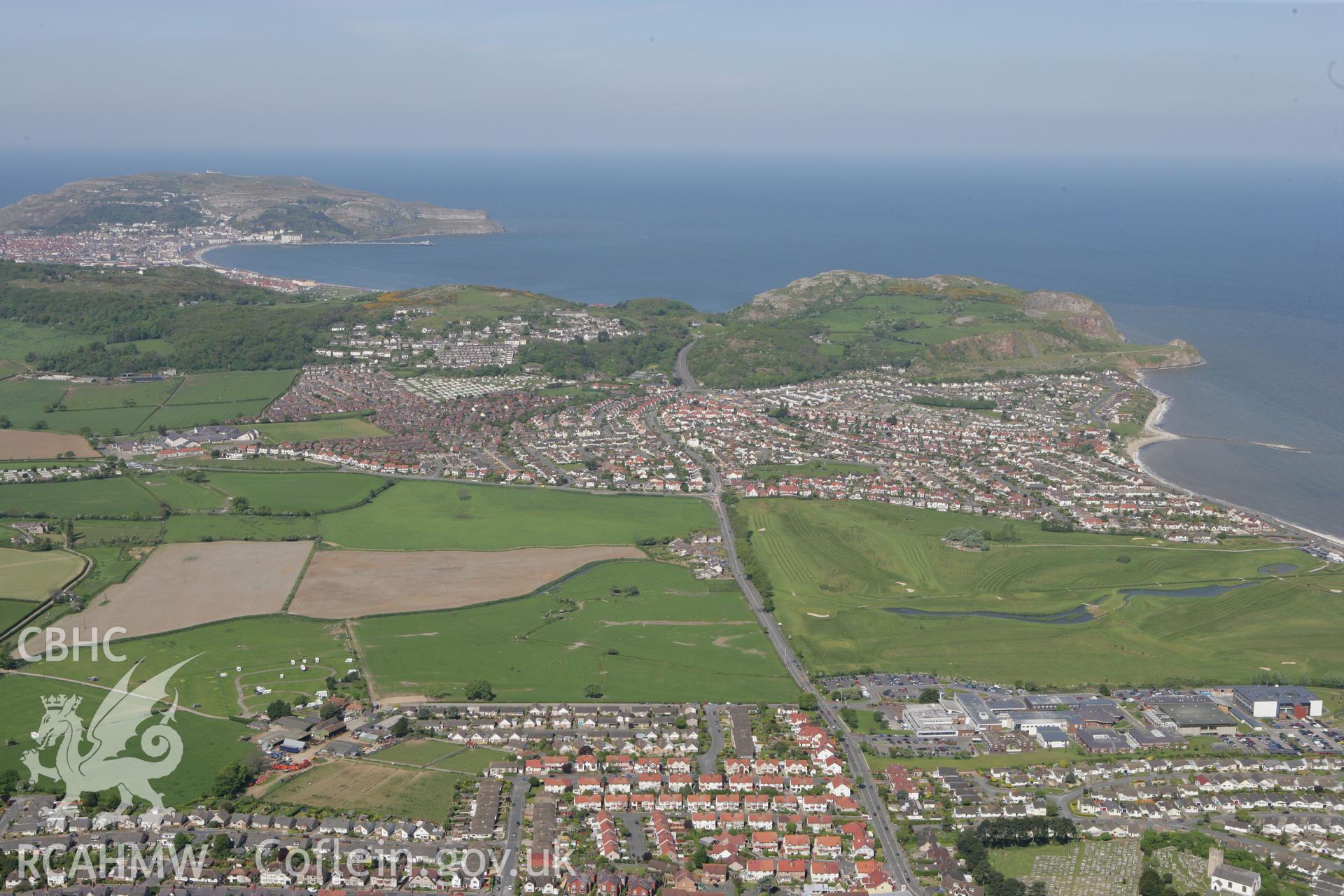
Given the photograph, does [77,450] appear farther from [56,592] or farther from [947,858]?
[947,858]

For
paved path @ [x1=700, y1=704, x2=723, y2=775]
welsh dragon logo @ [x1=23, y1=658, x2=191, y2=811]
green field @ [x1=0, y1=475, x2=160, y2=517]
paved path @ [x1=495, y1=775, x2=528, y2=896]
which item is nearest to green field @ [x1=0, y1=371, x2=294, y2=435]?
green field @ [x1=0, y1=475, x2=160, y2=517]

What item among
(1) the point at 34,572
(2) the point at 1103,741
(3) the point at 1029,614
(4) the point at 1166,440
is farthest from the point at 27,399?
(4) the point at 1166,440

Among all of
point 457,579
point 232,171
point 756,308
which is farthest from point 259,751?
point 232,171

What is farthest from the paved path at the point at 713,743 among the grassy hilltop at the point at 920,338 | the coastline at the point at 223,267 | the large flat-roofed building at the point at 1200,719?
the coastline at the point at 223,267

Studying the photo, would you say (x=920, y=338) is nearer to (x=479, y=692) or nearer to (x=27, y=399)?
(x=479, y=692)

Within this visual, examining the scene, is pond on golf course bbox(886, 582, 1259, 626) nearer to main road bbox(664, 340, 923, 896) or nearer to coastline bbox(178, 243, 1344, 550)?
main road bbox(664, 340, 923, 896)

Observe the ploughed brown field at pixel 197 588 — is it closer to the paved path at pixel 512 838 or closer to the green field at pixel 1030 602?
the paved path at pixel 512 838
